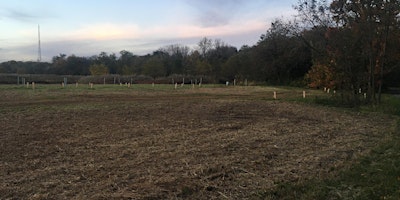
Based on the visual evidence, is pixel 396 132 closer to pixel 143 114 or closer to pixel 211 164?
pixel 211 164

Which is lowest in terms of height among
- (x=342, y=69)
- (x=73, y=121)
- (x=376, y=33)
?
(x=73, y=121)

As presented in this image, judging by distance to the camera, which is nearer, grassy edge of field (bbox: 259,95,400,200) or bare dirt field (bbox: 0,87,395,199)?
grassy edge of field (bbox: 259,95,400,200)

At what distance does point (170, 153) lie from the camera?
9.28m

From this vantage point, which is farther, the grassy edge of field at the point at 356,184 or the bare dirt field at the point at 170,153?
the bare dirt field at the point at 170,153

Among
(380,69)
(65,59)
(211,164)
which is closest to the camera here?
(211,164)

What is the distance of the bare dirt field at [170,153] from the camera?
21.7 feet

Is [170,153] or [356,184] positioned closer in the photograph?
[356,184]

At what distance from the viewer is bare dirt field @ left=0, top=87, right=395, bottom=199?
260 inches

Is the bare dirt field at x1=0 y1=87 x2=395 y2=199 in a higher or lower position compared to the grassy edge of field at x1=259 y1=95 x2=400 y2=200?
lower

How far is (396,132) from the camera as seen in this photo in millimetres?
12625

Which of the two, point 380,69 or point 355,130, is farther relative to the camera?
point 380,69

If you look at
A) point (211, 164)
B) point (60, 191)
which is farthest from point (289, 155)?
point (60, 191)

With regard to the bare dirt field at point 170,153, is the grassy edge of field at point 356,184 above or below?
above

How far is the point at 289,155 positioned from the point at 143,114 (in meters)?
9.91
